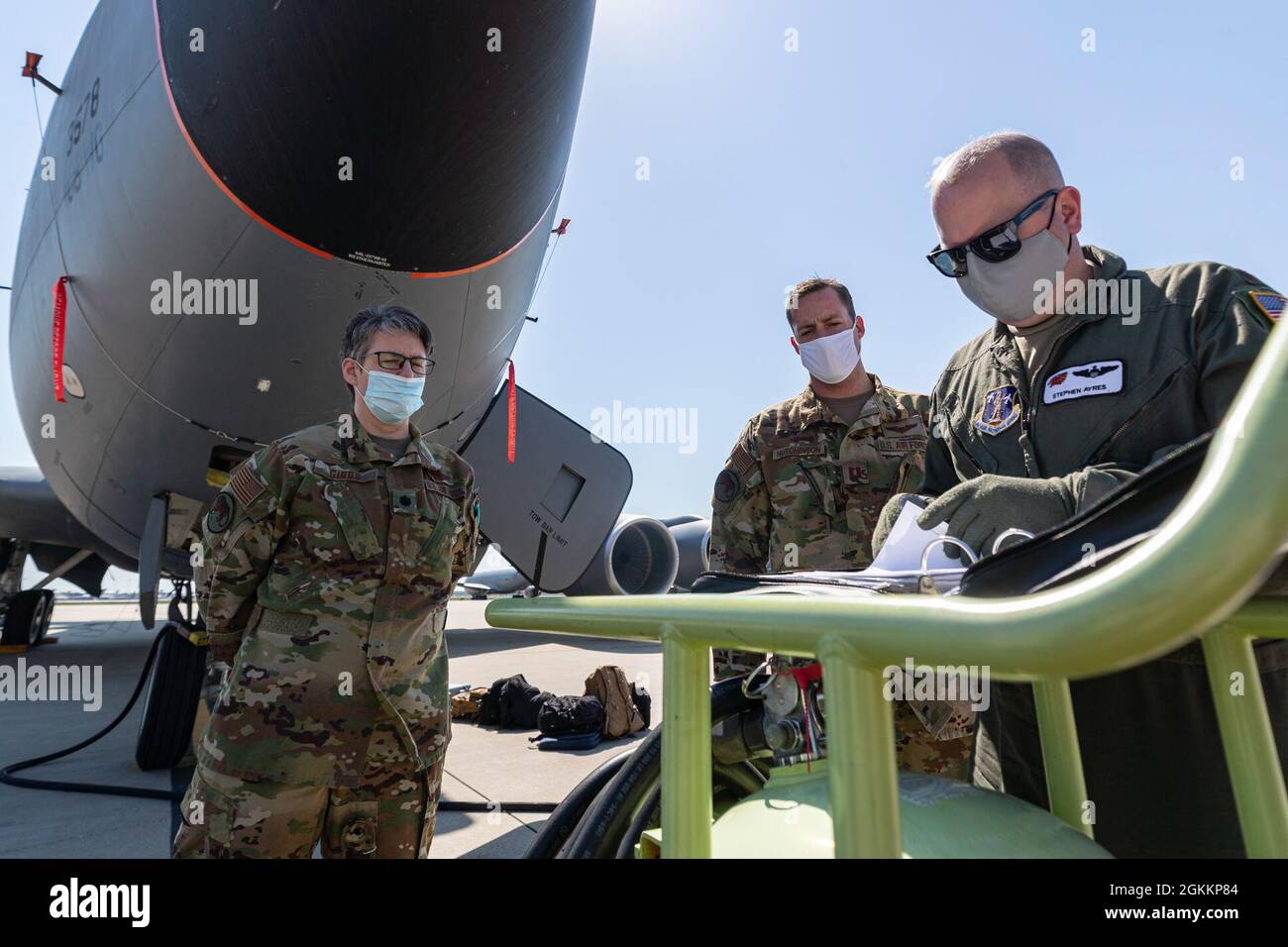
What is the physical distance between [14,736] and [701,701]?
628 cm

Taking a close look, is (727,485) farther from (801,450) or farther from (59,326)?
(59,326)

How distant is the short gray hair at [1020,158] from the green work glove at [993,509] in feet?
2.05

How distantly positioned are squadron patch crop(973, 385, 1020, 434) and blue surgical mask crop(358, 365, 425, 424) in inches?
58.5

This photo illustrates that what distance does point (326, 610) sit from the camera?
6.54ft

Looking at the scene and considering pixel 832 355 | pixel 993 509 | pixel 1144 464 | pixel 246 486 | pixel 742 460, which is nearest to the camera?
pixel 993 509

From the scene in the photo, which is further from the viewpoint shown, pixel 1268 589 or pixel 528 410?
pixel 528 410

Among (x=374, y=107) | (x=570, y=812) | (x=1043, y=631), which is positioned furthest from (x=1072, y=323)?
(x=374, y=107)

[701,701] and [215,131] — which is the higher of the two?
[215,131]

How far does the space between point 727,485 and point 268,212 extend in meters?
2.19

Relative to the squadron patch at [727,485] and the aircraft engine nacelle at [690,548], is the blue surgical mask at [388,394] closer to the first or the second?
the squadron patch at [727,485]

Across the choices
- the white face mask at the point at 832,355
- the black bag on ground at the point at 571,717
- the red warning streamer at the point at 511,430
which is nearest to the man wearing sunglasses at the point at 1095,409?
the white face mask at the point at 832,355

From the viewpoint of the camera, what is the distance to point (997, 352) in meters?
1.65
